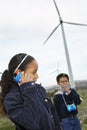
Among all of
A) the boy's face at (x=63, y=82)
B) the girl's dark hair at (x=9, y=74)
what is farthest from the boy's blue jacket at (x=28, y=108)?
the boy's face at (x=63, y=82)

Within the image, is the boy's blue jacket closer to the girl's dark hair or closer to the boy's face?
the girl's dark hair

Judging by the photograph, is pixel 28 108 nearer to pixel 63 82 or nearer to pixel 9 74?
pixel 9 74

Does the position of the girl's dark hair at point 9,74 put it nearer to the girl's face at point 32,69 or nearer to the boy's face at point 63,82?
the girl's face at point 32,69

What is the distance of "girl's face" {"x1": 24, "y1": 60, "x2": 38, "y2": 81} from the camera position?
15.8 feet

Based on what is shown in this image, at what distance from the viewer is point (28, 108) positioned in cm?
453

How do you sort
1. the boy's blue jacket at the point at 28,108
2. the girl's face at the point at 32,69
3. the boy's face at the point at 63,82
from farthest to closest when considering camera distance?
the boy's face at the point at 63,82
the girl's face at the point at 32,69
the boy's blue jacket at the point at 28,108

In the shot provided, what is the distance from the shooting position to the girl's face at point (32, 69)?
482 cm

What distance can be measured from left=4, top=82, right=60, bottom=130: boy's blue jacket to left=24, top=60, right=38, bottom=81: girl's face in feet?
0.34

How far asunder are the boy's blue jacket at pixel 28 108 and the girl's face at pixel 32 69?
10cm

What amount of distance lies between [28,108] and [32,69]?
51cm

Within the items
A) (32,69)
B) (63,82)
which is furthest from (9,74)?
(63,82)

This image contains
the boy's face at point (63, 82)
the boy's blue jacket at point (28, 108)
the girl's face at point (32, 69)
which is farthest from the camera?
the boy's face at point (63, 82)

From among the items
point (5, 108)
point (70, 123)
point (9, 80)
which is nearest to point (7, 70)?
point (9, 80)

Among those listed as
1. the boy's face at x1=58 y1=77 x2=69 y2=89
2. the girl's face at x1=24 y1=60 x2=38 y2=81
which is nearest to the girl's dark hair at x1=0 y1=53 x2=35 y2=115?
the girl's face at x1=24 y1=60 x2=38 y2=81
